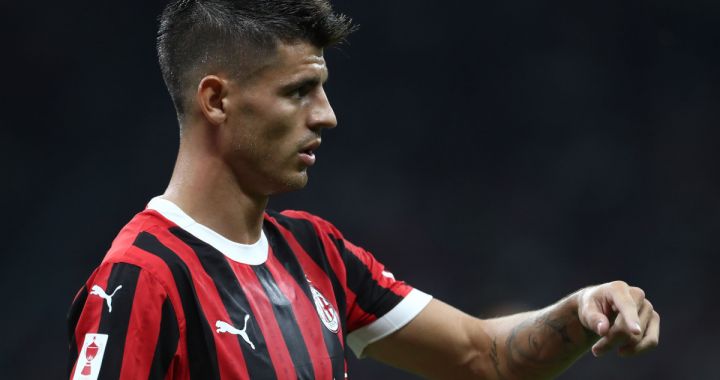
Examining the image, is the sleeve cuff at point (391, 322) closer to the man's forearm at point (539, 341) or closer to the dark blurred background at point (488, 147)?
the man's forearm at point (539, 341)

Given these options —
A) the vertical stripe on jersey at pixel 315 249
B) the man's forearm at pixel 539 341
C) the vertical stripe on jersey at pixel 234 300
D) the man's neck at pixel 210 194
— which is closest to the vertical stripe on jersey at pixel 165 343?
the vertical stripe on jersey at pixel 234 300

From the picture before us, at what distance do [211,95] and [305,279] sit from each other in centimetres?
43

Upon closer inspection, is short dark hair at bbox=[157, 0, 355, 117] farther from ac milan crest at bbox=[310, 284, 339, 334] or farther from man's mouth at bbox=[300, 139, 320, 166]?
ac milan crest at bbox=[310, 284, 339, 334]

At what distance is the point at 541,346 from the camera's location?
2.25 meters

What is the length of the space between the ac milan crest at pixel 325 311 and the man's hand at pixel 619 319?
486 mm

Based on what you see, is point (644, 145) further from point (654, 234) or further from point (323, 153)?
point (323, 153)

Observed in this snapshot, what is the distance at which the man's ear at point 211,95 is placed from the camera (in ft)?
6.45

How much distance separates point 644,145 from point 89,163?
2.33 metres

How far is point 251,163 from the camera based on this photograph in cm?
199

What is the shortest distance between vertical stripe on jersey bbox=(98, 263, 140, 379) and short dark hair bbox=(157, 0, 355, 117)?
1.34ft

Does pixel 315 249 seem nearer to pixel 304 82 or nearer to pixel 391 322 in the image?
pixel 391 322

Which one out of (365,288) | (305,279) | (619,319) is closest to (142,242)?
(305,279)

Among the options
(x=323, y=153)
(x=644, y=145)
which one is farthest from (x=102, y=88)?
(x=644, y=145)

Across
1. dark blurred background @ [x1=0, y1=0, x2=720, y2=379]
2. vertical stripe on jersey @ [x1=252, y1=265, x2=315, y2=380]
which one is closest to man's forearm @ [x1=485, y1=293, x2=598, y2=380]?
vertical stripe on jersey @ [x1=252, y1=265, x2=315, y2=380]
